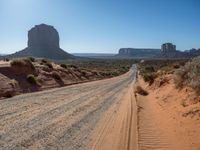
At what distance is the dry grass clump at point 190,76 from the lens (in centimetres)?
1758

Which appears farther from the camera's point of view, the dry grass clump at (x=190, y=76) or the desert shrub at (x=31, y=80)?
the desert shrub at (x=31, y=80)

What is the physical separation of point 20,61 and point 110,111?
2497cm

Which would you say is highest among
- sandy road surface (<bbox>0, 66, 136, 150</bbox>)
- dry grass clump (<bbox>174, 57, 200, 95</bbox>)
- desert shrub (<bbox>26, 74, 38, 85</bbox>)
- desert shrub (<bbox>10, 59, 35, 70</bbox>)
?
dry grass clump (<bbox>174, 57, 200, 95</bbox>)

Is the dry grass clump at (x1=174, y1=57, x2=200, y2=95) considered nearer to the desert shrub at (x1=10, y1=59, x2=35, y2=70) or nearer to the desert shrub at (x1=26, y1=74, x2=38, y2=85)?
the desert shrub at (x1=26, y1=74, x2=38, y2=85)

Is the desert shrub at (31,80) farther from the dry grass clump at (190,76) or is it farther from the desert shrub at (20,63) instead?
the dry grass clump at (190,76)

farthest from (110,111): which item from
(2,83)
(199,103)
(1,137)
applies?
(2,83)

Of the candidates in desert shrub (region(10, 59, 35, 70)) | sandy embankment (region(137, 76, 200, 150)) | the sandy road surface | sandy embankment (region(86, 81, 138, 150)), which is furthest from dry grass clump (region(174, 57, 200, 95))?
desert shrub (region(10, 59, 35, 70))

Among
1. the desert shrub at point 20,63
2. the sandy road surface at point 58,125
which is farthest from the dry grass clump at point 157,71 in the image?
the sandy road surface at point 58,125

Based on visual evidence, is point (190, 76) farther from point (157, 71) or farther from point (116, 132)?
point (157, 71)

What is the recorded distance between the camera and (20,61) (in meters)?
42.1

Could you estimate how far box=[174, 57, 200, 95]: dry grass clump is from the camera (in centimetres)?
1758

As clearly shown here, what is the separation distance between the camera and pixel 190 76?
20.0 metres

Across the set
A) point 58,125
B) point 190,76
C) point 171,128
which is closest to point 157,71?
point 190,76

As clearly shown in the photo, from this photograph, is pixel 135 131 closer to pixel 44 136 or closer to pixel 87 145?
pixel 87 145
